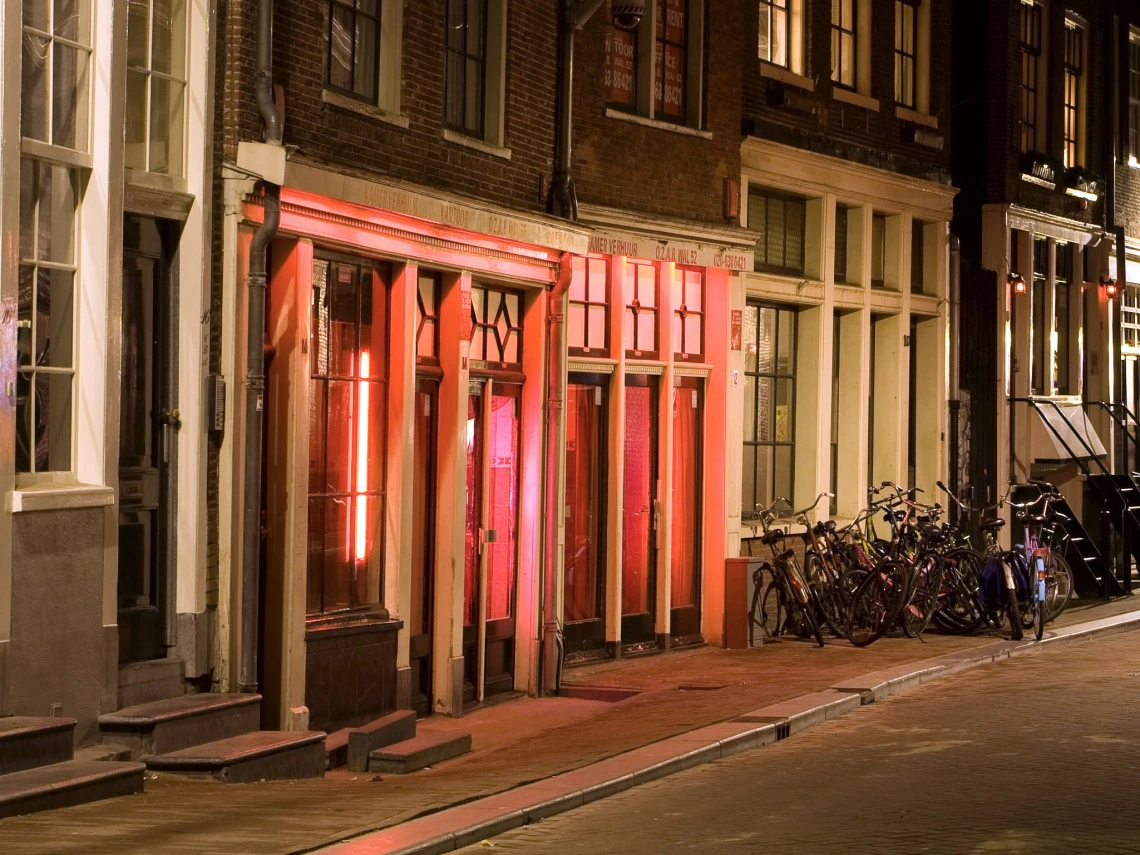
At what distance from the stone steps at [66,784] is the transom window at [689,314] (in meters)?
8.41

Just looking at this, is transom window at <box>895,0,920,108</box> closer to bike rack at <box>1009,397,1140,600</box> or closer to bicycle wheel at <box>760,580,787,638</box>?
bike rack at <box>1009,397,1140,600</box>

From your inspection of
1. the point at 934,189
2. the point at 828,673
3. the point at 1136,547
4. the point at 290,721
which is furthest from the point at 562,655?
the point at 1136,547

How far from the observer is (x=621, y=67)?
1584 cm

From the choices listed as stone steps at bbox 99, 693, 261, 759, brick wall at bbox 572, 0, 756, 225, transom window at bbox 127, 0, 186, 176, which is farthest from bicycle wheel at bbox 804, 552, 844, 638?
transom window at bbox 127, 0, 186, 176

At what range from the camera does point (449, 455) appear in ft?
43.7

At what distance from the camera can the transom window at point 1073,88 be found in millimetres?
24625

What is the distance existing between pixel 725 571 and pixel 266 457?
652 centimetres

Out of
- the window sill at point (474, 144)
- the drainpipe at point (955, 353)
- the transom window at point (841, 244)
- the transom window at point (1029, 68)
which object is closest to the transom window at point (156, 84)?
the window sill at point (474, 144)

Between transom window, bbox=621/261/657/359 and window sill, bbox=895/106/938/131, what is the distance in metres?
5.02

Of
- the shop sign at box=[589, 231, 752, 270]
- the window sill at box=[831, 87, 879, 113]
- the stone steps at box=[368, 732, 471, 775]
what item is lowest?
the stone steps at box=[368, 732, 471, 775]

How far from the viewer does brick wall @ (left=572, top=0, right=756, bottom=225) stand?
15188 millimetres

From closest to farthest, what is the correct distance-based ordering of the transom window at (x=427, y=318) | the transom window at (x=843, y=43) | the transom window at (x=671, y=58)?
the transom window at (x=427, y=318)
the transom window at (x=671, y=58)
the transom window at (x=843, y=43)

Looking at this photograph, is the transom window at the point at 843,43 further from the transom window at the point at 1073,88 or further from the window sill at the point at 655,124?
the transom window at the point at 1073,88

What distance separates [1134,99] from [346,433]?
17.8 meters
